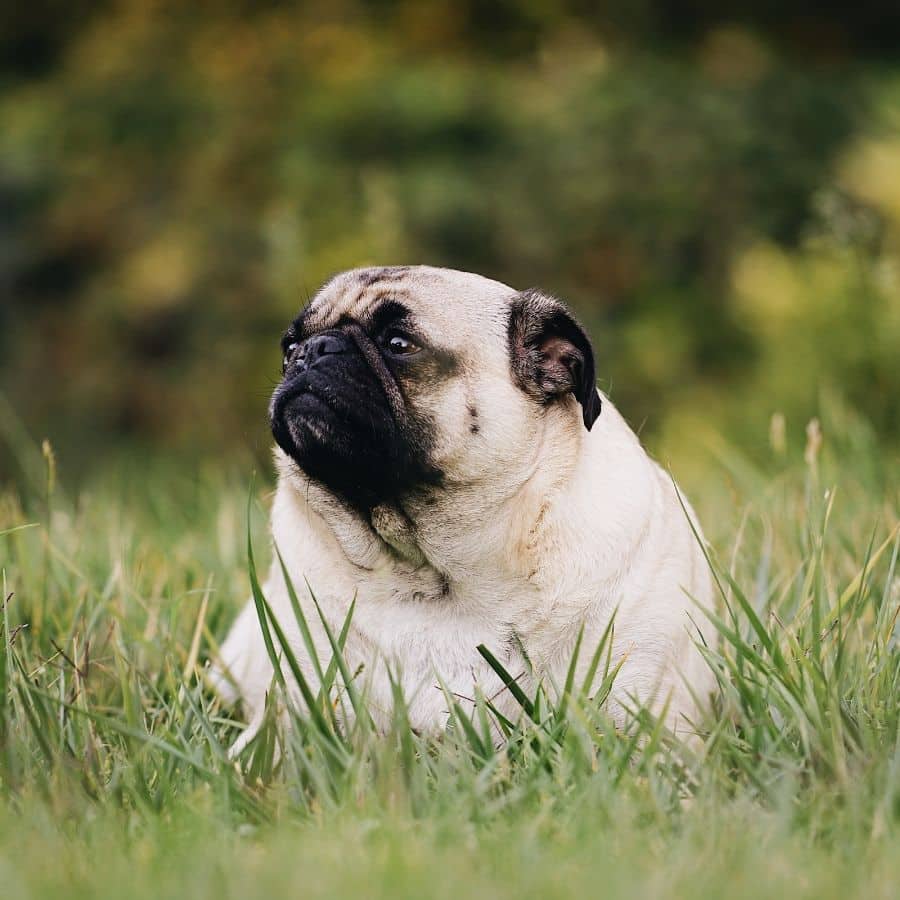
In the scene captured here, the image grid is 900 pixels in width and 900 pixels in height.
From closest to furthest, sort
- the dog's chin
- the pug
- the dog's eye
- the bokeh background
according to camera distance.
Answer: the pug → the dog's chin → the dog's eye → the bokeh background

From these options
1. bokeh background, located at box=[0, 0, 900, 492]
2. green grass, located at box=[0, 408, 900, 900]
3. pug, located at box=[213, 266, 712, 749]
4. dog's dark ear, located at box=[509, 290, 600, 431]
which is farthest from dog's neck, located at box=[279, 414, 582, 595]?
bokeh background, located at box=[0, 0, 900, 492]

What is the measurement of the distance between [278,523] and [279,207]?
21.6 ft

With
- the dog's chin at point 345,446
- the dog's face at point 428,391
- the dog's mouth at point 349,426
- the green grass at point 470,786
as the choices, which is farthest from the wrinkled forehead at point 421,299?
the green grass at point 470,786

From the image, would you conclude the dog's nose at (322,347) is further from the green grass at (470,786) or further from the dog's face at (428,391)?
the green grass at (470,786)

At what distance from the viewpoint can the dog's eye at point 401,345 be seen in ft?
10.5

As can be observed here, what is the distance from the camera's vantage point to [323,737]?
2371mm

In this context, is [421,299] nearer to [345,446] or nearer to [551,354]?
[551,354]

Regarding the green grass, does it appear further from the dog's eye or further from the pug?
the dog's eye

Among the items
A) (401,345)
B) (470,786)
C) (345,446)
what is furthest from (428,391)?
(470,786)

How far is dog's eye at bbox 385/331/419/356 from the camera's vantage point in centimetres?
319

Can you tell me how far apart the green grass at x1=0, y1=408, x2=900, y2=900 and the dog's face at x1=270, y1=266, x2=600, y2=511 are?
1.59 ft

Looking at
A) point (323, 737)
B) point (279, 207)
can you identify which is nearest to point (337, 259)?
point (279, 207)

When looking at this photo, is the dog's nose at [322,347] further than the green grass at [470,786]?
Yes

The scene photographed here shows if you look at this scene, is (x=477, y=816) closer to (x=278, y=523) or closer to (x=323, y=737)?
(x=323, y=737)
